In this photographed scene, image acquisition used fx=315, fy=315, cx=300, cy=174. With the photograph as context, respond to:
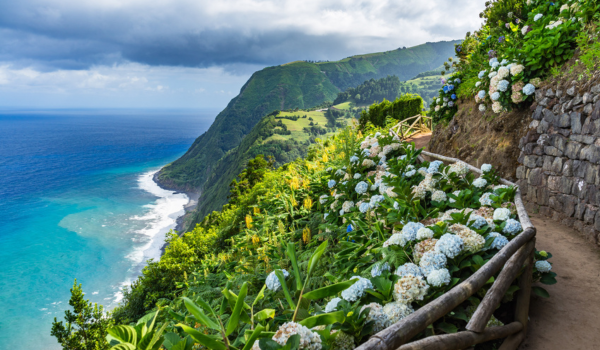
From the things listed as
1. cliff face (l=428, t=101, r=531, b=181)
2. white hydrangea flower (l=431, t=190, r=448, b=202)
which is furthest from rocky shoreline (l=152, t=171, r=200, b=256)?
white hydrangea flower (l=431, t=190, r=448, b=202)

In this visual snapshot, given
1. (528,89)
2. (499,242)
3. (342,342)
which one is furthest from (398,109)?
(342,342)

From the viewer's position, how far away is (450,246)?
84.1 inches

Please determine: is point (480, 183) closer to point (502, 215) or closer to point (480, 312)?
point (502, 215)

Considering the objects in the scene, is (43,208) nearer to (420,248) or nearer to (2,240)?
(2,240)

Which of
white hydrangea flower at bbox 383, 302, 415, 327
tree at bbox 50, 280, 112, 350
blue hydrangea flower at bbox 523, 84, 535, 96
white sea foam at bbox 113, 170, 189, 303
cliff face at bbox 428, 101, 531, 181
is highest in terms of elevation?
blue hydrangea flower at bbox 523, 84, 535, 96

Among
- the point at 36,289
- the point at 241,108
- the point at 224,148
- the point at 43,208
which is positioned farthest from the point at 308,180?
the point at 241,108

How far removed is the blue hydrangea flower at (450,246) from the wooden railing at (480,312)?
0.61ft

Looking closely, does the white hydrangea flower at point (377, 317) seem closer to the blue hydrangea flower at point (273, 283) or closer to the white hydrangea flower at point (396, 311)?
the white hydrangea flower at point (396, 311)

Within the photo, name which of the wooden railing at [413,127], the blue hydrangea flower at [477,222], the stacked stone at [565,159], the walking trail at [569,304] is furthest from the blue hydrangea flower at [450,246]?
the wooden railing at [413,127]

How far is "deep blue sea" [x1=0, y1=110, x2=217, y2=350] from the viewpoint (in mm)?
43075

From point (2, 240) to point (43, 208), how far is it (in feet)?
60.4

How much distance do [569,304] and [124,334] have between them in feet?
10.9

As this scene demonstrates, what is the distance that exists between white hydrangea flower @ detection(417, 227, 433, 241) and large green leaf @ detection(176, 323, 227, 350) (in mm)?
1574

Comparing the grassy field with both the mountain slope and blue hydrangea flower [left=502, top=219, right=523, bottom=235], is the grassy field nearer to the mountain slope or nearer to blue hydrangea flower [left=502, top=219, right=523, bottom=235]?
the mountain slope
